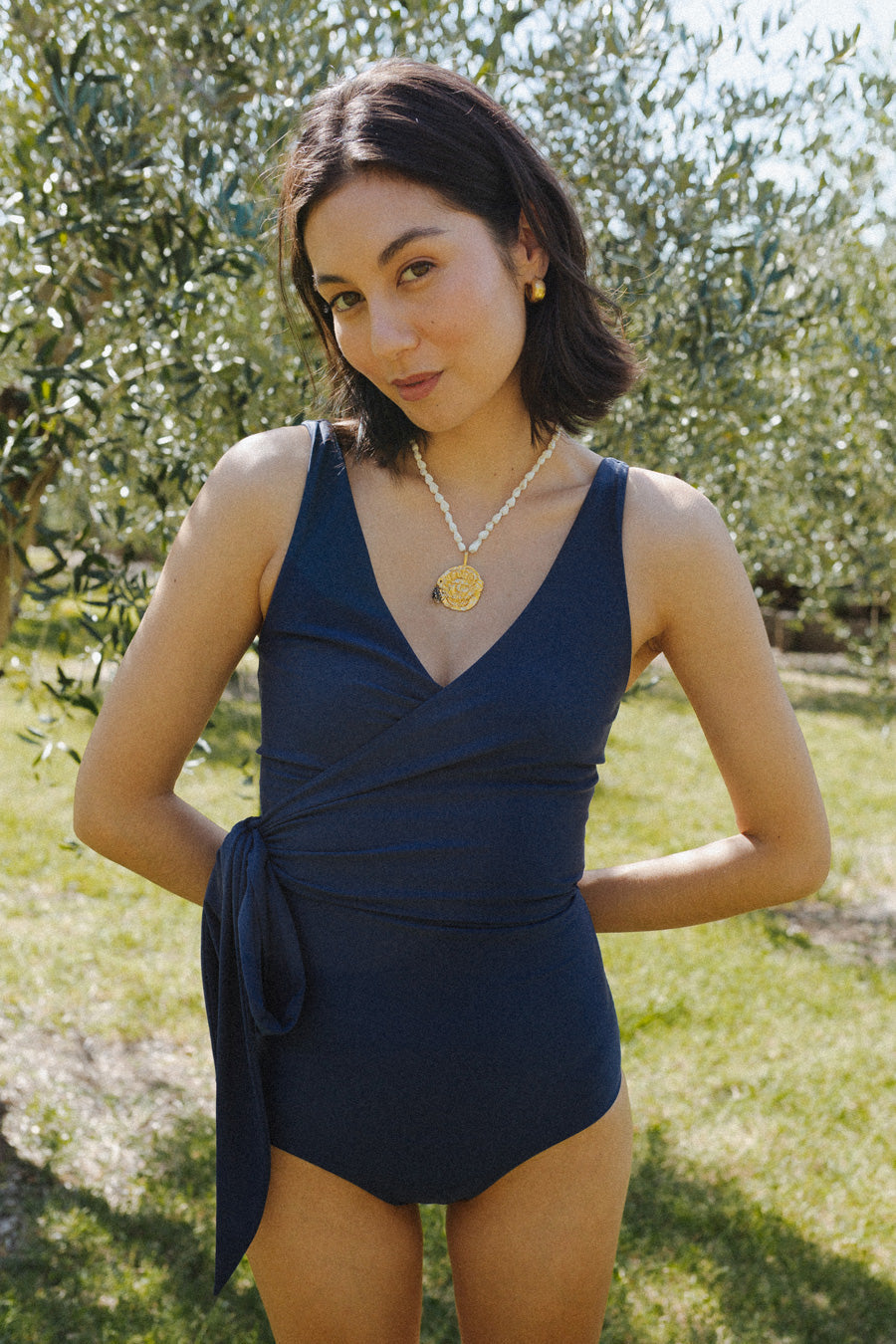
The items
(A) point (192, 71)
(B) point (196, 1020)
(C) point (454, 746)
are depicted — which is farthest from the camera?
(B) point (196, 1020)

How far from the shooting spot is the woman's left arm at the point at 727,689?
1622 mm

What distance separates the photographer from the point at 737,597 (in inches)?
64.2

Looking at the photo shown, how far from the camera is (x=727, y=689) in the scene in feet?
5.46

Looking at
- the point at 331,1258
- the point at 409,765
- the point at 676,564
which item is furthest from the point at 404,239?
the point at 331,1258

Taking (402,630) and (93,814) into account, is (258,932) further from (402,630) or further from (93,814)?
(402,630)

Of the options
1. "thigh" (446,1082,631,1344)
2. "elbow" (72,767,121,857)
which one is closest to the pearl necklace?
"elbow" (72,767,121,857)

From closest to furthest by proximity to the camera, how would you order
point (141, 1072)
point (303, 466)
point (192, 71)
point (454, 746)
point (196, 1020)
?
point (454, 746) < point (303, 466) < point (192, 71) < point (141, 1072) < point (196, 1020)

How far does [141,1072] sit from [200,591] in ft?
12.1

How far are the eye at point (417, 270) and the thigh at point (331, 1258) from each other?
1.19m

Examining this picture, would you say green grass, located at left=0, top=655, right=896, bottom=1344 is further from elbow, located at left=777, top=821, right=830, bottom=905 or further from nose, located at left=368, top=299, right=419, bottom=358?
nose, located at left=368, top=299, right=419, bottom=358

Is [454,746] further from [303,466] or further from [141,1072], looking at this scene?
[141,1072]

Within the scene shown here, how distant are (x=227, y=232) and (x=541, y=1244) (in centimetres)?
216

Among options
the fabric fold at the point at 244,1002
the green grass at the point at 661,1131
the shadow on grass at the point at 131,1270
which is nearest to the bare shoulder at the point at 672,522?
the fabric fold at the point at 244,1002

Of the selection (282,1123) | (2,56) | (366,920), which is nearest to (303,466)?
(366,920)
